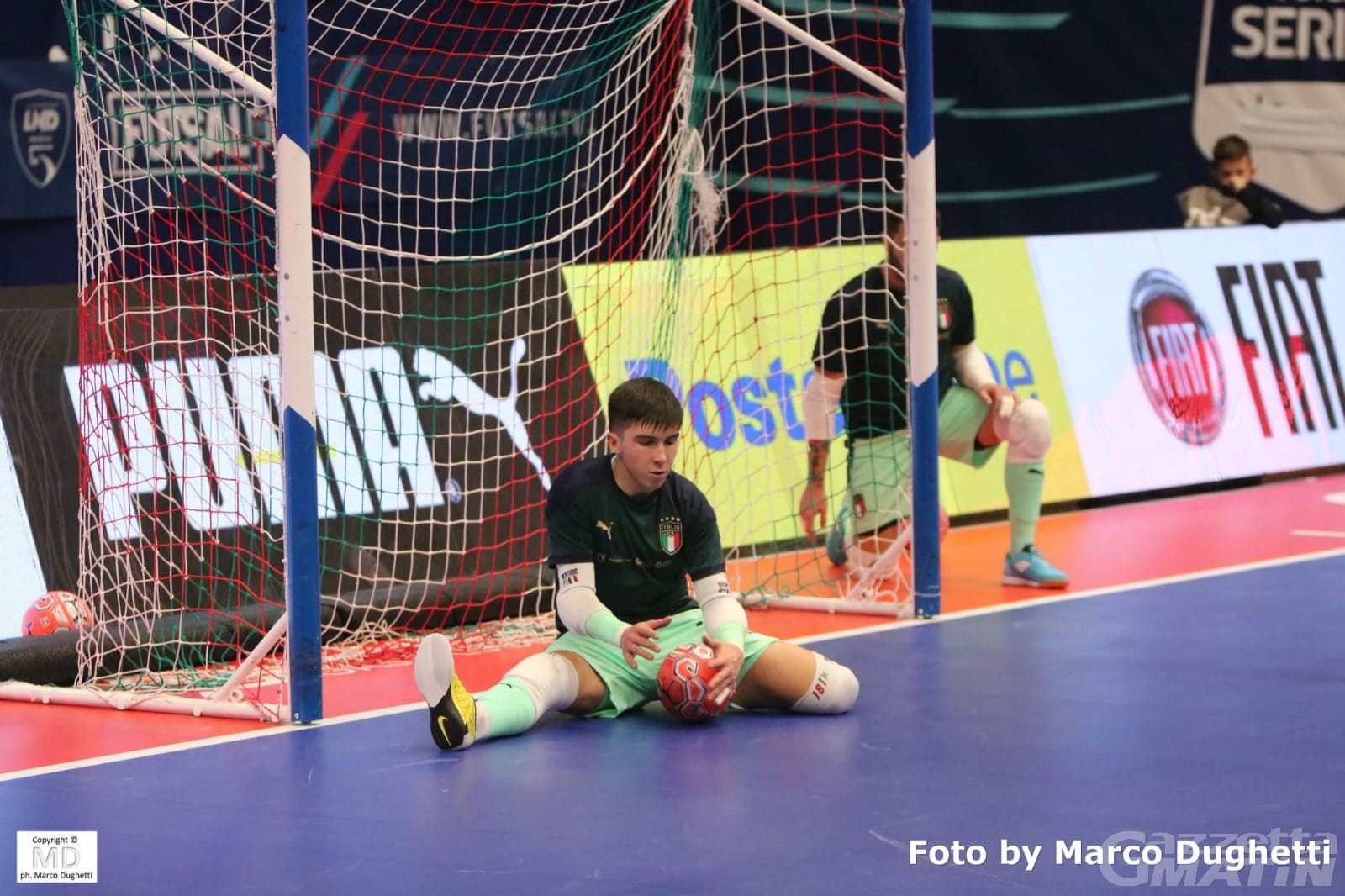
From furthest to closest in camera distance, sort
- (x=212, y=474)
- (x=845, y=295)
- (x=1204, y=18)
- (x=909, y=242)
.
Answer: (x=1204, y=18) < (x=845, y=295) < (x=909, y=242) < (x=212, y=474)

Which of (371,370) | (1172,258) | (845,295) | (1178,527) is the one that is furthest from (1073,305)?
(371,370)

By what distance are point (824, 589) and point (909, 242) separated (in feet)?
5.76

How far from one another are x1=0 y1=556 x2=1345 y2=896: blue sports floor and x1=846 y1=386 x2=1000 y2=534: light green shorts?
1.70 metres

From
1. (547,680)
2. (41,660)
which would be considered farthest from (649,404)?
(41,660)

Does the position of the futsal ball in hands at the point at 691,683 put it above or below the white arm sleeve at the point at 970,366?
below

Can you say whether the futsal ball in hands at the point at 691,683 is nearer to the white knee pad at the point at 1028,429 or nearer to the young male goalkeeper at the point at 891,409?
the young male goalkeeper at the point at 891,409

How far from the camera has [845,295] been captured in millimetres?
8547

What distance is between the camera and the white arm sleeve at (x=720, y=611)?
5887 mm

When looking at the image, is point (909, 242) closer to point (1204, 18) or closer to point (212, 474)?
point (212, 474)

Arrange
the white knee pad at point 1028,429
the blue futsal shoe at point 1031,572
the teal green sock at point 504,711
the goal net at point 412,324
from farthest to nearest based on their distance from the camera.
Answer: the white knee pad at point 1028,429
the blue futsal shoe at point 1031,572
the goal net at point 412,324
the teal green sock at point 504,711

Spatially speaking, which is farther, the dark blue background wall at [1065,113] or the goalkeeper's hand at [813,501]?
the dark blue background wall at [1065,113]

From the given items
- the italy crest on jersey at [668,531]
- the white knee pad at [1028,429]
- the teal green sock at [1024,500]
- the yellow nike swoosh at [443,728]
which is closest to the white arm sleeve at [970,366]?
the white knee pad at [1028,429]

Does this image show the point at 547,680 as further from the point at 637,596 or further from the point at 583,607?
the point at 637,596

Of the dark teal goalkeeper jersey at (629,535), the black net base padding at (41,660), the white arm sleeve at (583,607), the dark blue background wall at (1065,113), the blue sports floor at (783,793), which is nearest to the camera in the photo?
the blue sports floor at (783,793)
